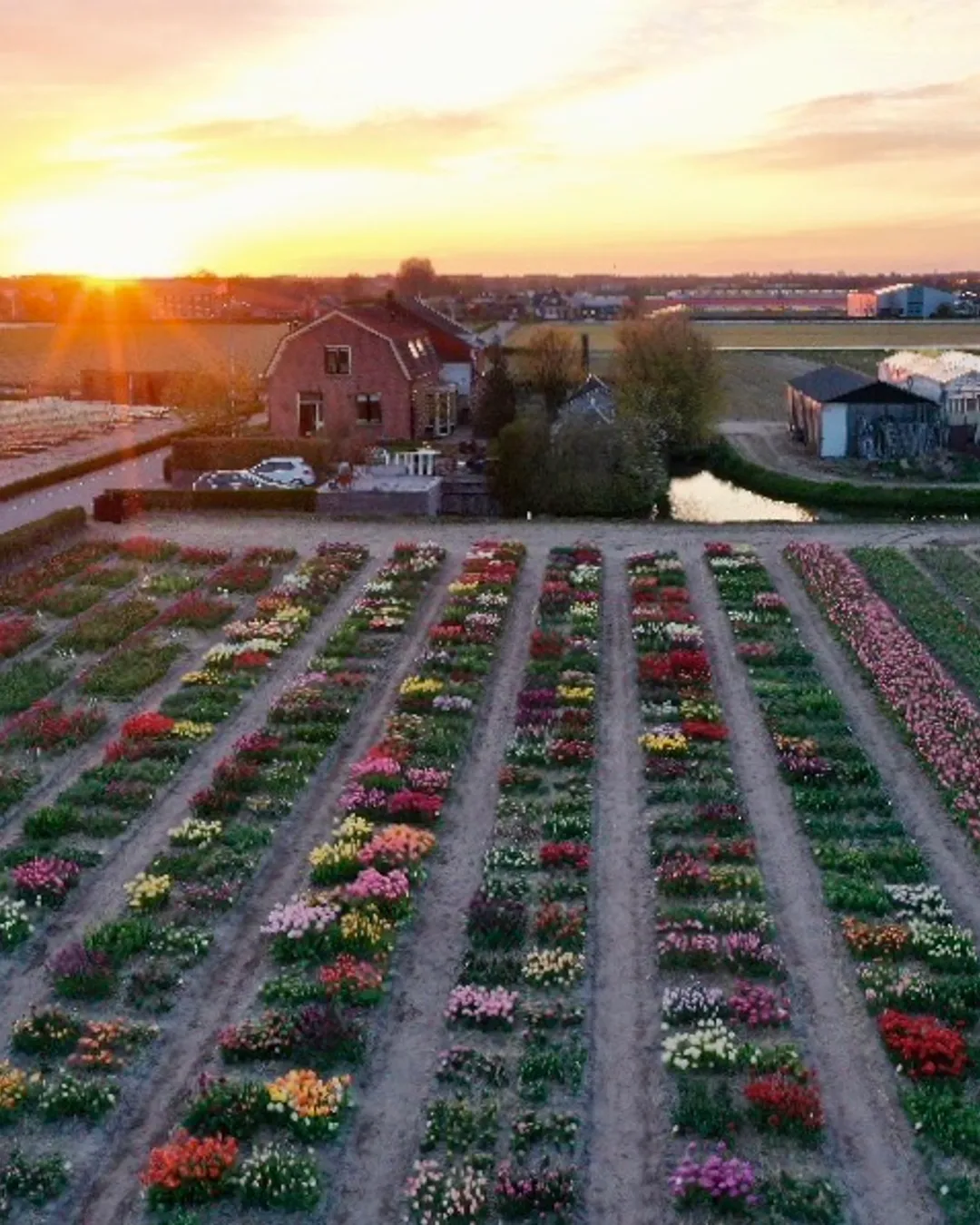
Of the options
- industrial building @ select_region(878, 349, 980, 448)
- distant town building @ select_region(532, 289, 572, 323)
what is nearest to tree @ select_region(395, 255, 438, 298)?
distant town building @ select_region(532, 289, 572, 323)

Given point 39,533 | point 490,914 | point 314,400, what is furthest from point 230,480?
point 490,914

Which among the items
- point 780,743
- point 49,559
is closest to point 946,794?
point 780,743

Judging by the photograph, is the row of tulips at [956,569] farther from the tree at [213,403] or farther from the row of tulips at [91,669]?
the tree at [213,403]

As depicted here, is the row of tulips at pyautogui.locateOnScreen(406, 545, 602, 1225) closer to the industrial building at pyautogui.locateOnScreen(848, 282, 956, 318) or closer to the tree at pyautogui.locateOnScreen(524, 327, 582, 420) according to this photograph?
the tree at pyautogui.locateOnScreen(524, 327, 582, 420)

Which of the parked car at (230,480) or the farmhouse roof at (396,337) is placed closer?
the parked car at (230,480)

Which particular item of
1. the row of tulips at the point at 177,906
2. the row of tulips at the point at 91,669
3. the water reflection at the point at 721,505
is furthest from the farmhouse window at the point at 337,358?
the row of tulips at the point at 177,906

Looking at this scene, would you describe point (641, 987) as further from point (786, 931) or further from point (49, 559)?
point (49, 559)
